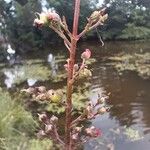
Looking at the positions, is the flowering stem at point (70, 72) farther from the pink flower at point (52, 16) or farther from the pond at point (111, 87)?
the pond at point (111, 87)

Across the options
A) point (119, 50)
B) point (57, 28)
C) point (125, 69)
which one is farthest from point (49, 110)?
point (119, 50)

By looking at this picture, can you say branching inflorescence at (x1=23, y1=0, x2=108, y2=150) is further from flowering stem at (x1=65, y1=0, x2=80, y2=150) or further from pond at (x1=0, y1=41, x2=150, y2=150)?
pond at (x1=0, y1=41, x2=150, y2=150)

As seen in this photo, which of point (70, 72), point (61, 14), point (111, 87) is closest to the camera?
point (70, 72)

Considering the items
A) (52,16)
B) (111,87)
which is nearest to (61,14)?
(111,87)

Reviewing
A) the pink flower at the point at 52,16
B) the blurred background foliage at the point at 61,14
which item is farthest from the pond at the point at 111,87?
the pink flower at the point at 52,16

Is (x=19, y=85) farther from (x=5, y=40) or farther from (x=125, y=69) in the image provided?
(x=5, y=40)

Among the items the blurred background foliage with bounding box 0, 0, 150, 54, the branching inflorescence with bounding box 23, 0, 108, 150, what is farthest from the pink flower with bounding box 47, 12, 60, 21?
the blurred background foliage with bounding box 0, 0, 150, 54

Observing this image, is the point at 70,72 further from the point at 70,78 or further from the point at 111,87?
the point at 111,87
